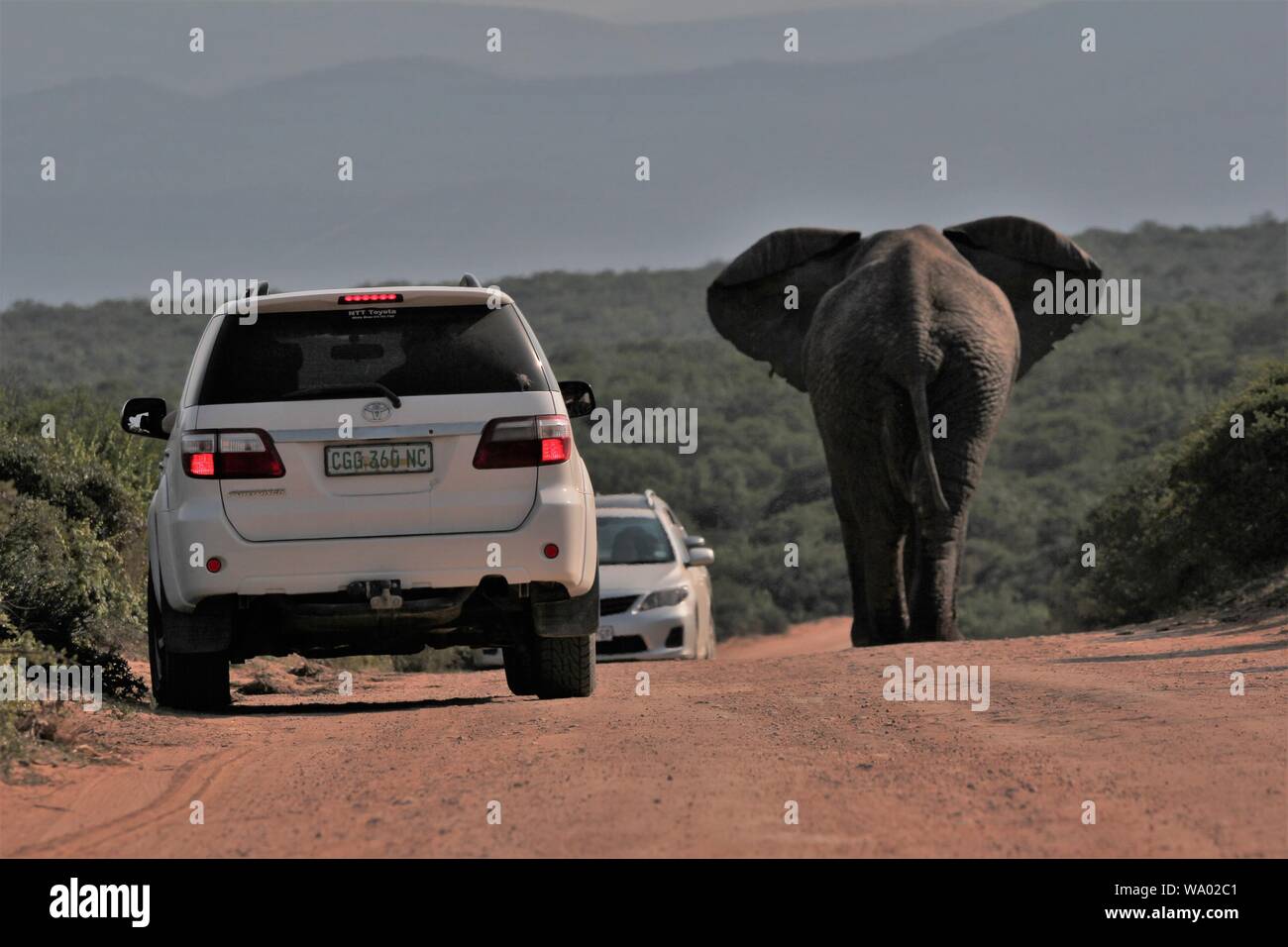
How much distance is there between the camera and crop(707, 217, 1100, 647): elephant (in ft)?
55.0

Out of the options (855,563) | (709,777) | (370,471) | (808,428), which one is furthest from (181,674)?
(808,428)

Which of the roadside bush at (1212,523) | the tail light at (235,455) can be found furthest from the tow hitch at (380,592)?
the roadside bush at (1212,523)

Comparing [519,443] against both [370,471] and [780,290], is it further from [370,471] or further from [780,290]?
[780,290]

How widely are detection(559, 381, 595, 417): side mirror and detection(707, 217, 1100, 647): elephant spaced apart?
241 inches

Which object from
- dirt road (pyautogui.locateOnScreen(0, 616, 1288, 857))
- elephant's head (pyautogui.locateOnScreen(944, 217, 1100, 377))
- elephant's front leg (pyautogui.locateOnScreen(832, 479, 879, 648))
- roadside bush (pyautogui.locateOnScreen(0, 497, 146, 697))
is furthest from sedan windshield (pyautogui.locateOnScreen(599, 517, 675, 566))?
dirt road (pyautogui.locateOnScreen(0, 616, 1288, 857))

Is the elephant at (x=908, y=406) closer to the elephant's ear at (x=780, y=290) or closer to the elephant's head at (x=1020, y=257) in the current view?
the elephant's head at (x=1020, y=257)

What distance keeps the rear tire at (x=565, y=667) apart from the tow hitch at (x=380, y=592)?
1.33 metres

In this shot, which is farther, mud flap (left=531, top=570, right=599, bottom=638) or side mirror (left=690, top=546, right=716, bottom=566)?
side mirror (left=690, top=546, right=716, bottom=566)

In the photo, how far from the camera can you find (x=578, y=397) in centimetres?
1080

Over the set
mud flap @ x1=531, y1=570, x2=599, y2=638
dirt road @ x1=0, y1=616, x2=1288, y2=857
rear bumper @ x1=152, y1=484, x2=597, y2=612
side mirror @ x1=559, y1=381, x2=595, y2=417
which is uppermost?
side mirror @ x1=559, y1=381, x2=595, y2=417

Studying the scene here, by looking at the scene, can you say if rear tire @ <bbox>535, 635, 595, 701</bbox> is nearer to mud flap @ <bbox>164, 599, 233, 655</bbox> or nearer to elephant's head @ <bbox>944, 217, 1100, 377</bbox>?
mud flap @ <bbox>164, 599, 233, 655</bbox>

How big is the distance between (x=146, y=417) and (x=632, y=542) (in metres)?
7.75
